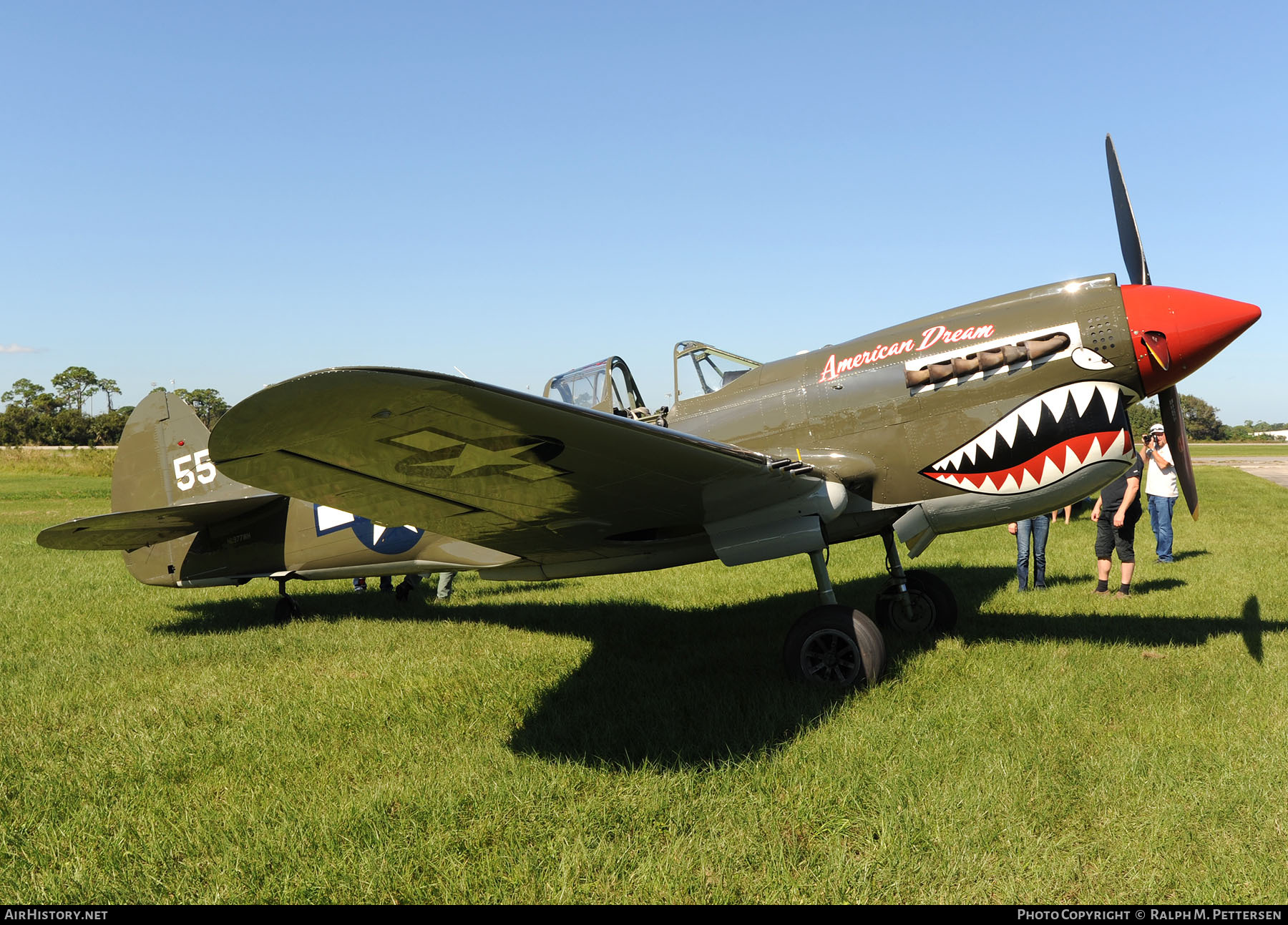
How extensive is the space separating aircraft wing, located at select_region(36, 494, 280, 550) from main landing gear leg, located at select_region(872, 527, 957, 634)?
6.25 meters

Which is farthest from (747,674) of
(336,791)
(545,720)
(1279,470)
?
(1279,470)

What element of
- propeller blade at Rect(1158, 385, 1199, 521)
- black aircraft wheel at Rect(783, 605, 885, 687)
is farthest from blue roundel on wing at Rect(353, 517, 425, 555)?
propeller blade at Rect(1158, 385, 1199, 521)

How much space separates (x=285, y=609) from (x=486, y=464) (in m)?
5.52

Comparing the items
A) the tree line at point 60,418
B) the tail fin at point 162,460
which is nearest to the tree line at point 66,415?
the tree line at point 60,418

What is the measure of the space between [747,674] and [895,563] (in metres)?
1.92

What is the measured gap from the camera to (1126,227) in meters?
6.29

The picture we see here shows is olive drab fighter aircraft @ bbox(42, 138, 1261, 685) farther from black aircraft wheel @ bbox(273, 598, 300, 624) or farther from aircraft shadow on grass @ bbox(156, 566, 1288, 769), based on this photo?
black aircraft wheel @ bbox(273, 598, 300, 624)

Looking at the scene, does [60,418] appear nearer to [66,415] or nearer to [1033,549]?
[66,415]

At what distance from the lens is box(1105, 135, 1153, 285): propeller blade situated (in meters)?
6.09

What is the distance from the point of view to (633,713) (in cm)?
466

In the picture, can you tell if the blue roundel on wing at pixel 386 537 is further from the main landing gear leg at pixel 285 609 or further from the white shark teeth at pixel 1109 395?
the white shark teeth at pixel 1109 395

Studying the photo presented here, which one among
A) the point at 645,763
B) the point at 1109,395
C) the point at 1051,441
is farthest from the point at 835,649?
the point at 1109,395

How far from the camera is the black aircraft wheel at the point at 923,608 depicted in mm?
6691
